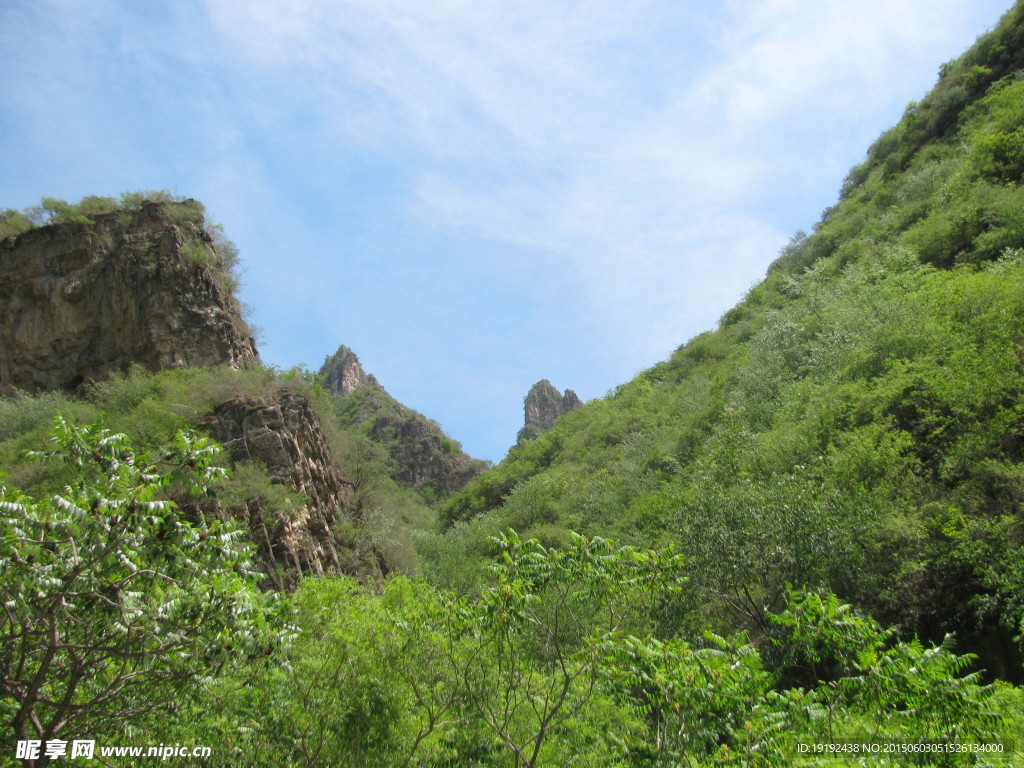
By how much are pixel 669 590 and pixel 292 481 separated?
1883 cm

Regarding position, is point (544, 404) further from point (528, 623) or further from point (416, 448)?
point (528, 623)

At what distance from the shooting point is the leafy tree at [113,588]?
4.76m

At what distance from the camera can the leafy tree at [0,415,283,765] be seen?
4762mm

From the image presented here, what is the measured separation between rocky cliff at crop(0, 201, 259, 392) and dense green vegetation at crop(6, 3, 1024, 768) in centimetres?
310

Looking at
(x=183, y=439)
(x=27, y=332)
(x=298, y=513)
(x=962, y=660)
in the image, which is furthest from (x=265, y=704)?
(x=27, y=332)

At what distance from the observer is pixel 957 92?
43375 mm

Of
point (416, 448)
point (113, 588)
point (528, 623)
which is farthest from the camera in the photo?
point (416, 448)

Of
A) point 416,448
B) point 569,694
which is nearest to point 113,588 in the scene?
point 569,694

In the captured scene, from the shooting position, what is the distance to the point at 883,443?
14359mm

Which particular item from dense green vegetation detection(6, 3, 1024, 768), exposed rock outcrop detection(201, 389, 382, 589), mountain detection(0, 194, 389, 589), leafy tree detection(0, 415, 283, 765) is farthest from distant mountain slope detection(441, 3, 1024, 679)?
mountain detection(0, 194, 389, 589)

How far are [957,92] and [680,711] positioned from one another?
52920mm

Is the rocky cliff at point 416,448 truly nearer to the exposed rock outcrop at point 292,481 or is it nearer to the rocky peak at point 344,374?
the rocky peak at point 344,374

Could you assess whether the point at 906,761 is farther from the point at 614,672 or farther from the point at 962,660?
the point at 614,672

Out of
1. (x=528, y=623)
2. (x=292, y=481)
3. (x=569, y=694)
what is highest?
(x=292, y=481)
